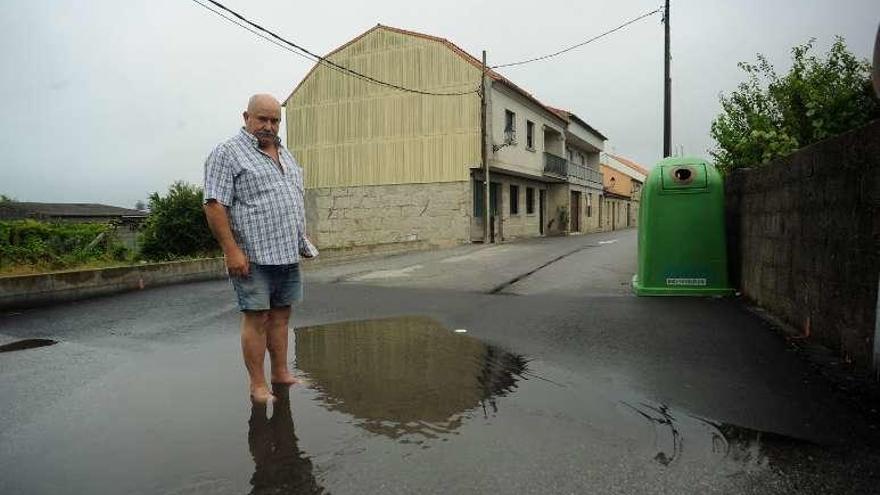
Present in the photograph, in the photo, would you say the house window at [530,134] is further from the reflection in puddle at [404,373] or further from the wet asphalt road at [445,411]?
the reflection in puddle at [404,373]

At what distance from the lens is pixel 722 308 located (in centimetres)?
565

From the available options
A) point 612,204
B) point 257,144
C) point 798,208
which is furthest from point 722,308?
point 612,204

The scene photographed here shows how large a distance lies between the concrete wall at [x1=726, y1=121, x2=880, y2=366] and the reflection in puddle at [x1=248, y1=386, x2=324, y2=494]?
3.26 m

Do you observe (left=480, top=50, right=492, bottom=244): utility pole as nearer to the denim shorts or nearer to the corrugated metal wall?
the corrugated metal wall

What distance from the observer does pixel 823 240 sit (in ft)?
13.3

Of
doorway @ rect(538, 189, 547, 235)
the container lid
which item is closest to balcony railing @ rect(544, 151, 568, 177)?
doorway @ rect(538, 189, 547, 235)

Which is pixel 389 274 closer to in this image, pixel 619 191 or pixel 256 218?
pixel 256 218

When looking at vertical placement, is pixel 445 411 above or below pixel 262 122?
below

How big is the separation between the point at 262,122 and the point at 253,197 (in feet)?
1.45

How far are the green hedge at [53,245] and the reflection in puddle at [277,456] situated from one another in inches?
274

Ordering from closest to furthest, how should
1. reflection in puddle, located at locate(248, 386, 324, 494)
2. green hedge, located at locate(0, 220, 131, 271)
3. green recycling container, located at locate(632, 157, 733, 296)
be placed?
reflection in puddle, located at locate(248, 386, 324, 494) → green recycling container, located at locate(632, 157, 733, 296) → green hedge, located at locate(0, 220, 131, 271)

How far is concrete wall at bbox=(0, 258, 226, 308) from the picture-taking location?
693cm

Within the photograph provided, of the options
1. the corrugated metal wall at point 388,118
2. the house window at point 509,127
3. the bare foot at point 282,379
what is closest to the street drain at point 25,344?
the bare foot at point 282,379

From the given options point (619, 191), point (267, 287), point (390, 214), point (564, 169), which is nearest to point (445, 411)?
point (267, 287)
